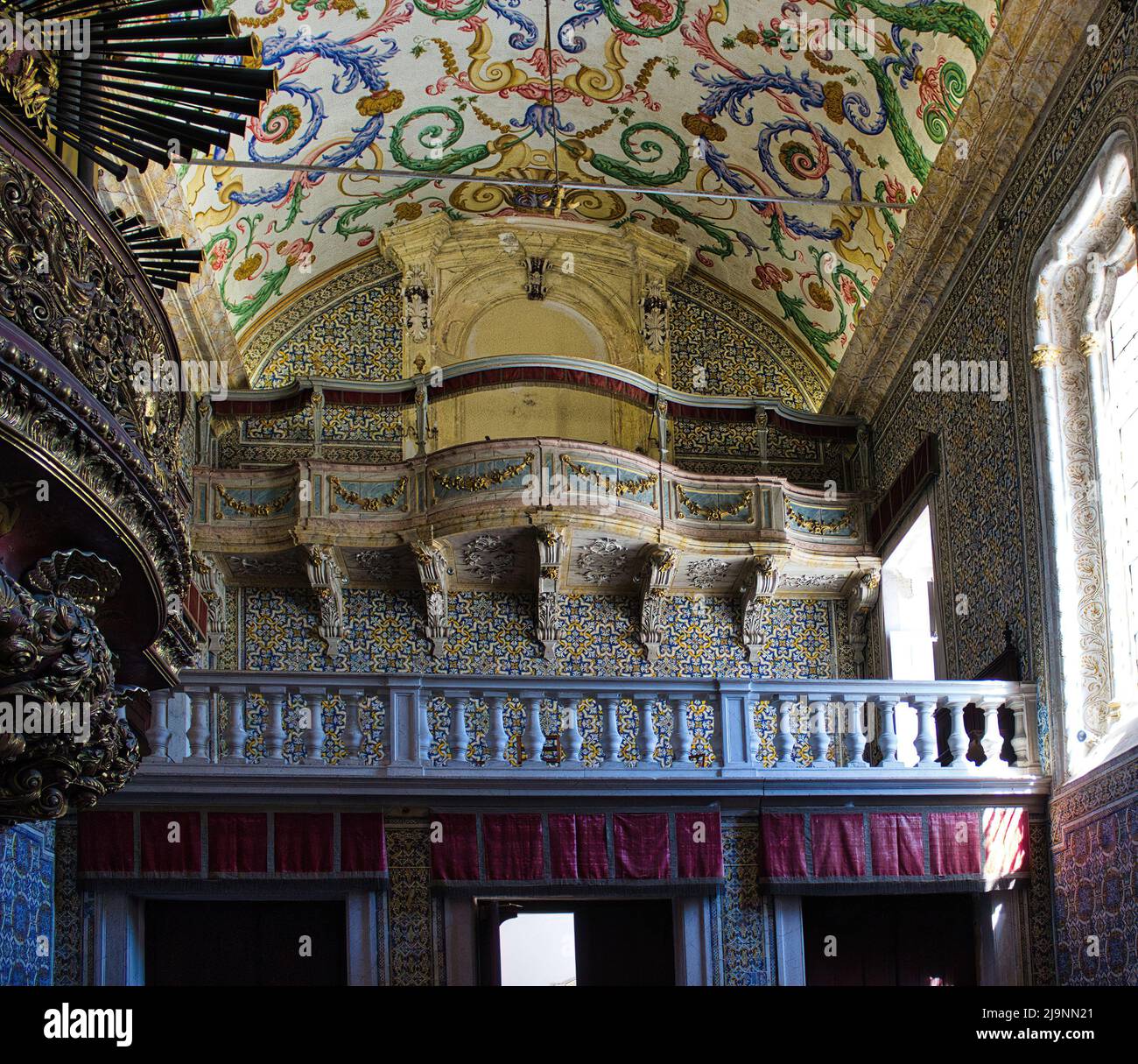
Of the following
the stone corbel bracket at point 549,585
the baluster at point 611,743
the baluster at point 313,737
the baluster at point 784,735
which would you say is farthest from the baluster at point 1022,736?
the baluster at point 313,737

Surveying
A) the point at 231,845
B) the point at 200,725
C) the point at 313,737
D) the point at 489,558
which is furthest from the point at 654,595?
the point at 231,845

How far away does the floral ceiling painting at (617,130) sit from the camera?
41.7 ft

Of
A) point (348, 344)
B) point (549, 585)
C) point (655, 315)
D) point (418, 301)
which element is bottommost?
point (549, 585)

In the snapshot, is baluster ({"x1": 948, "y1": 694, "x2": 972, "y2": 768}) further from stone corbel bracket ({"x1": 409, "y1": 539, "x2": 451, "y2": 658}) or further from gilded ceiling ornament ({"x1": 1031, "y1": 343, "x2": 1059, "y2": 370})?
stone corbel bracket ({"x1": 409, "y1": 539, "x2": 451, "y2": 658})

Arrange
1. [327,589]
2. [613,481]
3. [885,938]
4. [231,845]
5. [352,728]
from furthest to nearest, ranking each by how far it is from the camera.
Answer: [327,589], [613,481], [885,938], [352,728], [231,845]

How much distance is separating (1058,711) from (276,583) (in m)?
7.28

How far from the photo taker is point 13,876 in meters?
9.61

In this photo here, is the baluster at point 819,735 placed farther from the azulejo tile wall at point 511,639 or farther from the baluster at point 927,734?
the azulejo tile wall at point 511,639

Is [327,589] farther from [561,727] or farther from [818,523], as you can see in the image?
[818,523]

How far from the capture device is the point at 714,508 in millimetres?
14109

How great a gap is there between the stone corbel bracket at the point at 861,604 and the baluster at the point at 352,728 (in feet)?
18.9

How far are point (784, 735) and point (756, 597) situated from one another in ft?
11.8

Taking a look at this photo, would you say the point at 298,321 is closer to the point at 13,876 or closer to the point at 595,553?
the point at 595,553
